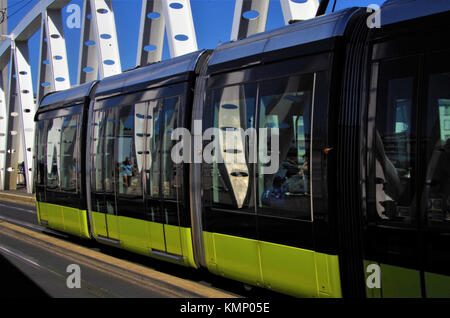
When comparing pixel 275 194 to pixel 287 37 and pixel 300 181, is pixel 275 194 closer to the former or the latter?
pixel 300 181

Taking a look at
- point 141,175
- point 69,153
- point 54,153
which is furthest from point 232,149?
point 54,153

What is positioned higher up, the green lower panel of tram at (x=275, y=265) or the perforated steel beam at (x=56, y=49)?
the perforated steel beam at (x=56, y=49)

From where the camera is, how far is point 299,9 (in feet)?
36.3

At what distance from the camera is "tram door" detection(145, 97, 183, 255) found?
6.57 metres

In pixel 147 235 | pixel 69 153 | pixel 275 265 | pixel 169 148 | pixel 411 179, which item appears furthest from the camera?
pixel 69 153

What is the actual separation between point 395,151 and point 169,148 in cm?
344

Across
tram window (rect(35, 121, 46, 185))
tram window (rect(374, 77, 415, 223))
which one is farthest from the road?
tram window (rect(374, 77, 415, 223))

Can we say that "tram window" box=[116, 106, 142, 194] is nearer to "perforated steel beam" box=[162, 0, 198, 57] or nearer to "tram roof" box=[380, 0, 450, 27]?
"tram roof" box=[380, 0, 450, 27]

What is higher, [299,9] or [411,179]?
[299,9]

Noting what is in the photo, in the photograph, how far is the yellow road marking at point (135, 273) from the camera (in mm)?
5608

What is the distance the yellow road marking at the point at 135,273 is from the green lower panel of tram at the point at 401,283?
178 cm

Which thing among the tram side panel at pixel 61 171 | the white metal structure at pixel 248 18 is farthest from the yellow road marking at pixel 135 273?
the white metal structure at pixel 248 18

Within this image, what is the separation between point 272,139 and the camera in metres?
5.10

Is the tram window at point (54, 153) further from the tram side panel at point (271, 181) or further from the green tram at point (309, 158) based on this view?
the tram side panel at point (271, 181)
